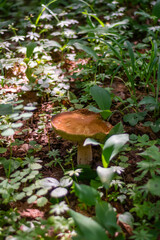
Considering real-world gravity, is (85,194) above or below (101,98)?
below

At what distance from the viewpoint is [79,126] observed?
1947mm

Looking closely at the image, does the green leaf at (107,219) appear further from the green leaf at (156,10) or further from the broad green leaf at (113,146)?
the green leaf at (156,10)

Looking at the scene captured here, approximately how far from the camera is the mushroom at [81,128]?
1.89 m

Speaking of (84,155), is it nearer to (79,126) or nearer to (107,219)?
(79,126)

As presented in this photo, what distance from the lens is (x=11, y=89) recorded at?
2.96 meters

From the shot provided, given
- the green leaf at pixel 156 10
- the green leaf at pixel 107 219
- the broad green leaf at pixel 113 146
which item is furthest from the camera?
the green leaf at pixel 156 10

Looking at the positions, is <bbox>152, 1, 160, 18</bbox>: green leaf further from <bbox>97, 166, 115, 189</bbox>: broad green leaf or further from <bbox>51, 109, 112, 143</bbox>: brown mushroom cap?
<bbox>97, 166, 115, 189</bbox>: broad green leaf

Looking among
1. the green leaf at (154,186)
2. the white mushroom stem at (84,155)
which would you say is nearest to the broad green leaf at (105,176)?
the green leaf at (154,186)

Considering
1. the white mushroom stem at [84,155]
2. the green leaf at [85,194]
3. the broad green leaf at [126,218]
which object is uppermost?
the green leaf at [85,194]

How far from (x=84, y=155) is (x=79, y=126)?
1.07 feet

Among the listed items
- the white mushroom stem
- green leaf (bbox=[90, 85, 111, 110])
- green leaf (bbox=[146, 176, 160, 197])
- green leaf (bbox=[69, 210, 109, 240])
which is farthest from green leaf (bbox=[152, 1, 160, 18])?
green leaf (bbox=[69, 210, 109, 240])

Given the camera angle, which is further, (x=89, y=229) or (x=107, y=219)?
(x=107, y=219)

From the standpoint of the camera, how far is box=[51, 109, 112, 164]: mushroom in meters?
1.89

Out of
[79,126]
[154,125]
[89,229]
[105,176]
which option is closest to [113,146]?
[105,176]
